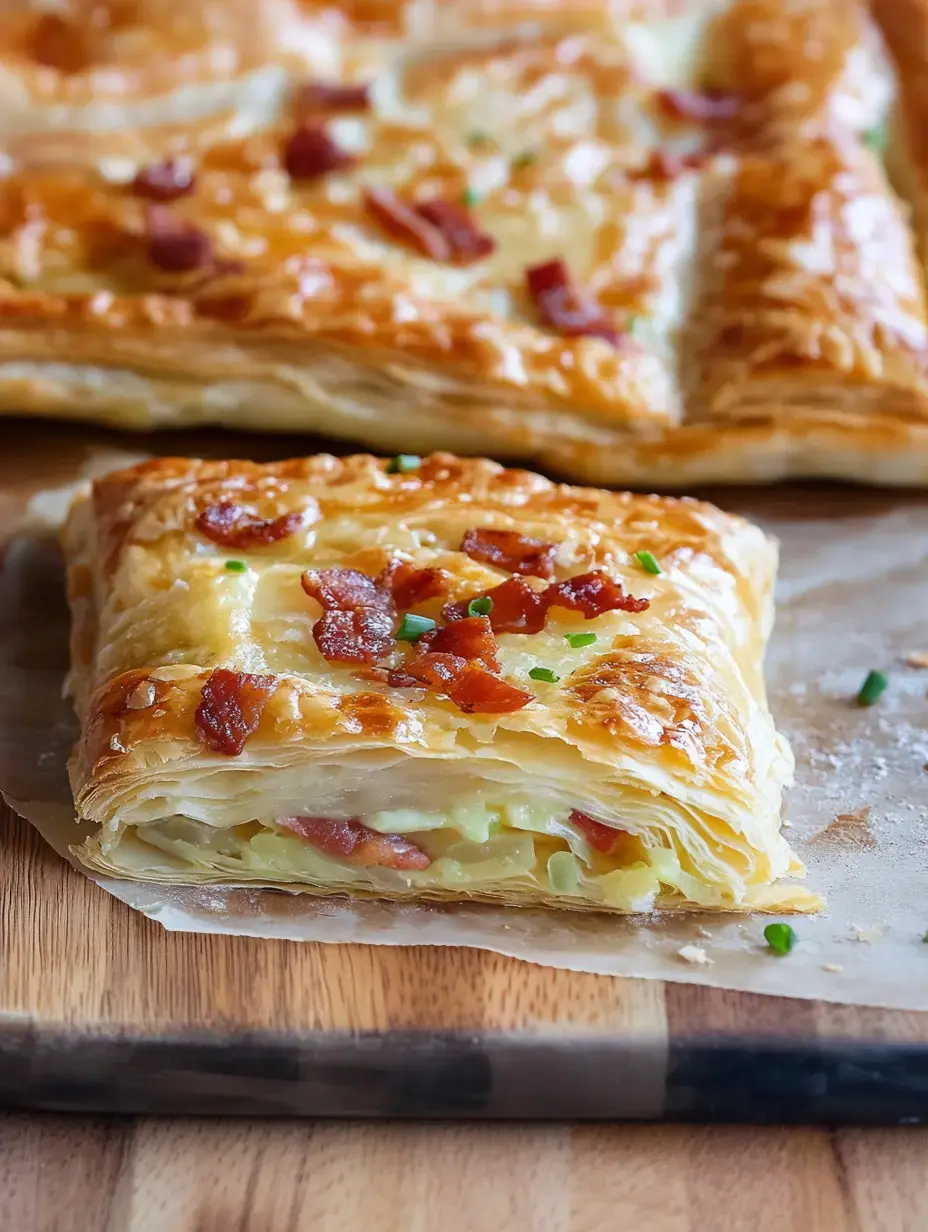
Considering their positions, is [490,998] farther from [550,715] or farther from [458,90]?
[458,90]

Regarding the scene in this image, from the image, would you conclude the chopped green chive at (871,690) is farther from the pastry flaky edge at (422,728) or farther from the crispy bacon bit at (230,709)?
the crispy bacon bit at (230,709)

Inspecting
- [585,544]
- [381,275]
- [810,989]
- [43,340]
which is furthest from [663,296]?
[810,989]

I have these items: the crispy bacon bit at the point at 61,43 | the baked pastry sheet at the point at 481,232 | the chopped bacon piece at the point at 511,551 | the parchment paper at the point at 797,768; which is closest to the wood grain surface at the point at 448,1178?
the parchment paper at the point at 797,768

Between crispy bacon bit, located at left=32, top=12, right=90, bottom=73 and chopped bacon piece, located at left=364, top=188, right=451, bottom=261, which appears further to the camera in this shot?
crispy bacon bit, located at left=32, top=12, right=90, bottom=73

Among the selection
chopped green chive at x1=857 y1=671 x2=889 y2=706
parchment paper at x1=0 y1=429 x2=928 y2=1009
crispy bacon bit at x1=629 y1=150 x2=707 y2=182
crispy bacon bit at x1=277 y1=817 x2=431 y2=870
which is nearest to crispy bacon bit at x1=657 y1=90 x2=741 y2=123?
crispy bacon bit at x1=629 y1=150 x2=707 y2=182

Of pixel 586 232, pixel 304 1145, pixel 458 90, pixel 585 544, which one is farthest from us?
pixel 458 90

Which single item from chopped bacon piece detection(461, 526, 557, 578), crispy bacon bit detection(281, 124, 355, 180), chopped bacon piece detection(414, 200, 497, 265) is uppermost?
crispy bacon bit detection(281, 124, 355, 180)

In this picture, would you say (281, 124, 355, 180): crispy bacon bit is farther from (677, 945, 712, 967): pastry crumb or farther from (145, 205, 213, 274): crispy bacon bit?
(677, 945, 712, 967): pastry crumb

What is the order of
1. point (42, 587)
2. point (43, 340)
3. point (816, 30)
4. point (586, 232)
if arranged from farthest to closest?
point (816, 30) < point (586, 232) < point (43, 340) < point (42, 587)
